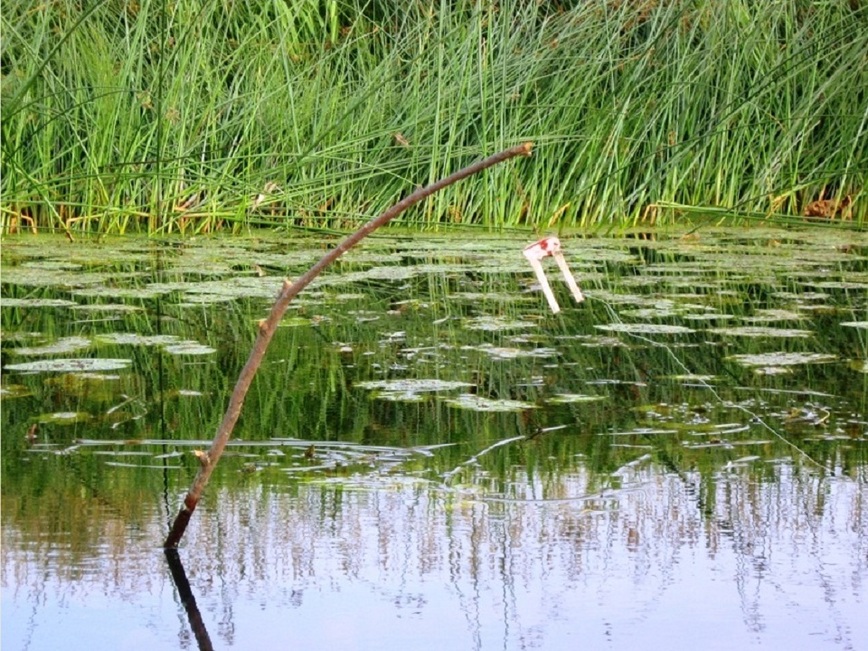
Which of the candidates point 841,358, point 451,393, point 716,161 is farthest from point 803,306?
point 716,161

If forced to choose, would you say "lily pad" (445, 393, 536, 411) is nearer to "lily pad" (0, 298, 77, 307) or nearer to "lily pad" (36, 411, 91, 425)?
"lily pad" (36, 411, 91, 425)

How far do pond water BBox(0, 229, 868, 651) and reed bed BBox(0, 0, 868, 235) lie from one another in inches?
54.8

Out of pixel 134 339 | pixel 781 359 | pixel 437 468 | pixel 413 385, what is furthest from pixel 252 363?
pixel 781 359

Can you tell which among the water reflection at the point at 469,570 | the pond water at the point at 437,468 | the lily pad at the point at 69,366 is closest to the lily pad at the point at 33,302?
the pond water at the point at 437,468

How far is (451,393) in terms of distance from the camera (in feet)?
11.5

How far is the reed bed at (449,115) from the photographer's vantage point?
642 cm

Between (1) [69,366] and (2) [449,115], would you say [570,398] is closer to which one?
(1) [69,366]

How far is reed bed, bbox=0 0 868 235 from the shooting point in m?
6.42

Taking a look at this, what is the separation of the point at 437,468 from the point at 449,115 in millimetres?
4232

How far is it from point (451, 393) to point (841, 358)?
112cm

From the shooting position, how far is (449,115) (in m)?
6.93

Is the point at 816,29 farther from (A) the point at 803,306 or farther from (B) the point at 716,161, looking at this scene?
(A) the point at 803,306

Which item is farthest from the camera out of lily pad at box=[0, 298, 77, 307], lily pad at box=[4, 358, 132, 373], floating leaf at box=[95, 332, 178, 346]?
lily pad at box=[0, 298, 77, 307]

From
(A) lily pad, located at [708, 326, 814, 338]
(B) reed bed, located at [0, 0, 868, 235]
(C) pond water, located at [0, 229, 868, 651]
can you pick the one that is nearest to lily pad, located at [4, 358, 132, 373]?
(C) pond water, located at [0, 229, 868, 651]
